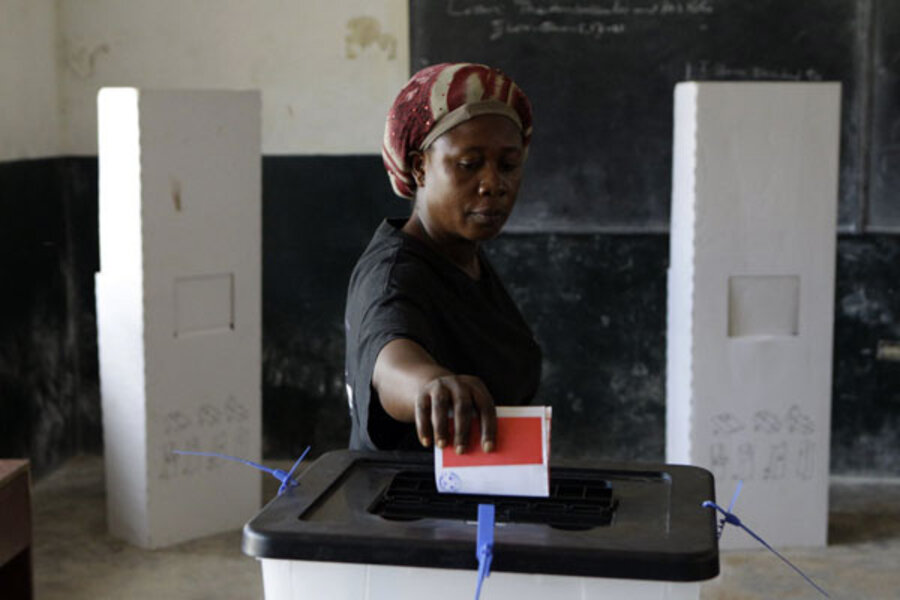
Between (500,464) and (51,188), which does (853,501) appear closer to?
(51,188)

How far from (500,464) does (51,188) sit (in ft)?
13.2

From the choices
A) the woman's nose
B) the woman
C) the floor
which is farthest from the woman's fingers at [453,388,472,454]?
the floor

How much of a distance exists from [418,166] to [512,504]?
1.71 ft

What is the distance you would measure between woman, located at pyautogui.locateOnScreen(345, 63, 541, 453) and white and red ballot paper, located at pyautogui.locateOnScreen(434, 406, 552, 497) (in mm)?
199

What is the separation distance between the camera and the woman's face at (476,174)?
4.46 feet

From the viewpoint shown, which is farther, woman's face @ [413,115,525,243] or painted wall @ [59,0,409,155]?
painted wall @ [59,0,409,155]

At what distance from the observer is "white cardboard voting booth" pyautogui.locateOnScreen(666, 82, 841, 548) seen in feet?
11.9

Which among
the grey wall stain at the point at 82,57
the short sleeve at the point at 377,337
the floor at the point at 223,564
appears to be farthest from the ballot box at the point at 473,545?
the grey wall stain at the point at 82,57

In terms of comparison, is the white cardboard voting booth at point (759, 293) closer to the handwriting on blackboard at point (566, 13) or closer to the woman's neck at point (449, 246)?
the handwriting on blackboard at point (566, 13)

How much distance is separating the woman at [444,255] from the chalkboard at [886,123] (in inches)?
128

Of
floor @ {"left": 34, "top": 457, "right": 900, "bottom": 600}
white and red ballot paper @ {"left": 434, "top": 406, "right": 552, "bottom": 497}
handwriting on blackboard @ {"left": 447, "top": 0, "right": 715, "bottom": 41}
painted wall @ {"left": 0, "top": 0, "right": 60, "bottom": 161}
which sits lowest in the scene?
floor @ {"left": 34, "top": 457, "right": 900, "bottom": 600}

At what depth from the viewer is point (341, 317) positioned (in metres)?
4.77

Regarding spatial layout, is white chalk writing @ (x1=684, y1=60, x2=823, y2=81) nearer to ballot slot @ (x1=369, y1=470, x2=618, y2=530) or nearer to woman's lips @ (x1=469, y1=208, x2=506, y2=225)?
woman's lips @ (x1=469, y1=208, x2=506, y2=225)

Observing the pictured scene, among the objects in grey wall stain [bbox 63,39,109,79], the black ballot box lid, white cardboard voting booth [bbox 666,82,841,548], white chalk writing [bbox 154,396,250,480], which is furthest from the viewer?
grey wall stain [bbox 63,39,109,79]
